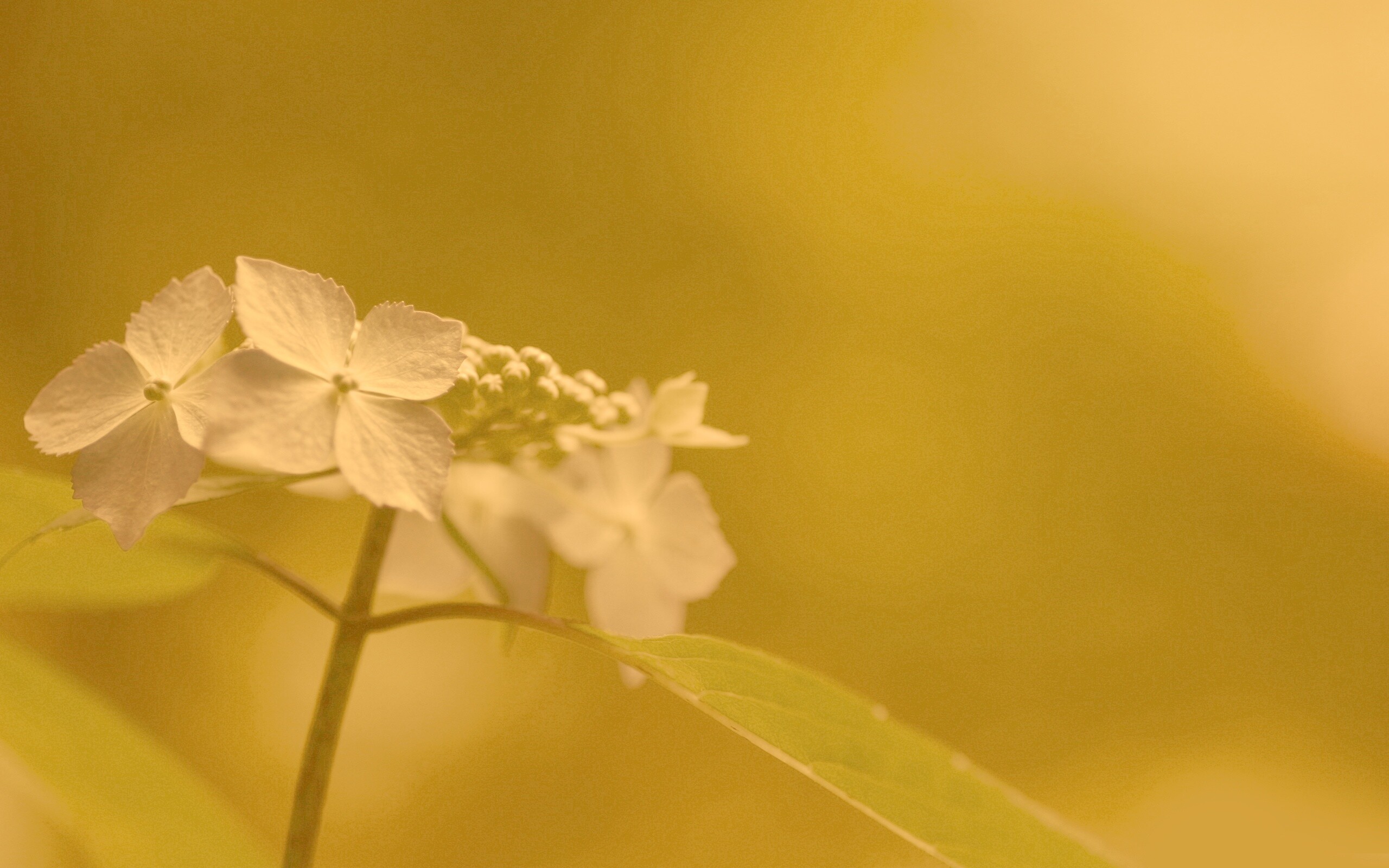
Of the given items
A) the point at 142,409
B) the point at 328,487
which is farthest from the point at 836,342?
the point at 142,409

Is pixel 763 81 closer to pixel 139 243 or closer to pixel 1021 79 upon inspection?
pixel 1021 79

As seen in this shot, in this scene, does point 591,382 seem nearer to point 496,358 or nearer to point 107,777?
point 496,358

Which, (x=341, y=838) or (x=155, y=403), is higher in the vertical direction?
(x=155, y=403)

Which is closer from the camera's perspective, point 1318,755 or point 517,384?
point 517,384

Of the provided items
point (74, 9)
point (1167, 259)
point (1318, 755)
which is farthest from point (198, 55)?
point (1318, 755)

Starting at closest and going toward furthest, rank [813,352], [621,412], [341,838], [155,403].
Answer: [155,403] → [621,412] → [341,838] → [813,352]

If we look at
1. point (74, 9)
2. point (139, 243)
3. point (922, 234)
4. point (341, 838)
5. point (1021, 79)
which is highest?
point (1021, 79)

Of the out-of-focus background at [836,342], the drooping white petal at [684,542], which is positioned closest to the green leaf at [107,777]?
the drooping white petal at [684,542]
